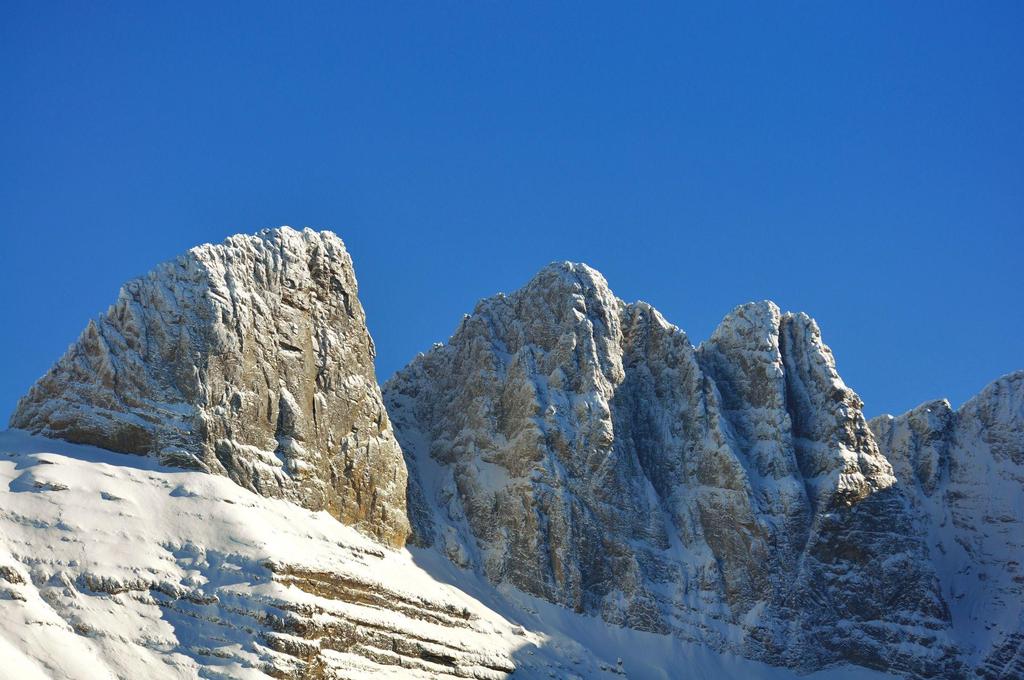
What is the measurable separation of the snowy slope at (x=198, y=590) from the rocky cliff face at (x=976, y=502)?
41.6m

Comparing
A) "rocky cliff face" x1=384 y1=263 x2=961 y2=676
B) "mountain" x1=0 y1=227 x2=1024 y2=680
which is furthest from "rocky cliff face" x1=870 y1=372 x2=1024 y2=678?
"rocky cliff face" x1=384 y1=263 x2=961 y2=676

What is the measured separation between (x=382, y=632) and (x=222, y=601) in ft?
39.0

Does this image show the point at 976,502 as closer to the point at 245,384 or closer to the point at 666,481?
the point at 666,481

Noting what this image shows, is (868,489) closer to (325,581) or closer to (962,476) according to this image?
(962,476)

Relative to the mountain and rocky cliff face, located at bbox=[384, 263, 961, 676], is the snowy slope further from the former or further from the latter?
rocky cliff face, located at bbox=[384, 263, 961, 676]

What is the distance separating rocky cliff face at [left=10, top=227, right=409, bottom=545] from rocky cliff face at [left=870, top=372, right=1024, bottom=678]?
175ft

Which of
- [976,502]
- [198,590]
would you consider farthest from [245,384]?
[976,502]

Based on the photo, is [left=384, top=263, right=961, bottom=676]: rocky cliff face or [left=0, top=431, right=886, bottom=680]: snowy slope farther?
[left=384, top=263, right=961, bottom=676]: rocky cliff face

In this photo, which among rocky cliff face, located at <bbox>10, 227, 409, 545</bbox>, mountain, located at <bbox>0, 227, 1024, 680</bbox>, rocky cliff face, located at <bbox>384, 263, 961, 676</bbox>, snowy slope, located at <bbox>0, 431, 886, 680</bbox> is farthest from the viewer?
rocky cliff face, located at <bbox>384, 263, 961, 676</bbox>

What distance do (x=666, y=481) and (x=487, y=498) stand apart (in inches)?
711

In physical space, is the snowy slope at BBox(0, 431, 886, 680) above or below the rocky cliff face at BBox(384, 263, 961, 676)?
below

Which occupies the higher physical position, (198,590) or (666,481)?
(666,481)

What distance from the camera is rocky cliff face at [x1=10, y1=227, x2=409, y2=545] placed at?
348 ft

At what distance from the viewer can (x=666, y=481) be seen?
138 m
